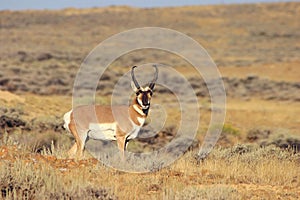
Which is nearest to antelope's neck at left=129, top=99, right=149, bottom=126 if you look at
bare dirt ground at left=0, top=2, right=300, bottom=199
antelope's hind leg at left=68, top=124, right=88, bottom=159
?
antelope's hind leg at left=68, top=124, right=88, bottom=159

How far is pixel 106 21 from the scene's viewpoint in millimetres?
93062

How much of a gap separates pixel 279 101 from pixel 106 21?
64.7 m

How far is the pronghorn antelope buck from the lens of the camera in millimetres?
10188

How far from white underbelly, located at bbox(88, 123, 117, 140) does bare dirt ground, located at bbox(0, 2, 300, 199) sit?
779 mm

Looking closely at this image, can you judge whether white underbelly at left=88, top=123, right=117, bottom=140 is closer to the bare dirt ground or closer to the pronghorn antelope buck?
the pronghorn antelope buck

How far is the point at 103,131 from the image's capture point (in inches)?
407

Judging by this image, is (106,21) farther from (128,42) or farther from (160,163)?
(160,163)

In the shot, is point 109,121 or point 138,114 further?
point 138,114

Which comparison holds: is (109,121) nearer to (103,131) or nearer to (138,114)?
(103,131)

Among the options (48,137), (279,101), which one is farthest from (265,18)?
(48,137)

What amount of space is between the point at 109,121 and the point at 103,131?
21 centimetres

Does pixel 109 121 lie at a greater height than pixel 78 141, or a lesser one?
greater

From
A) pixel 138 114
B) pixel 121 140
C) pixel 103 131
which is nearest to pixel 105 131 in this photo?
pixel 103 131

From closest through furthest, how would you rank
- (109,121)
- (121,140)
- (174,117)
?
(121,140)
(109,121)
(174,117)
